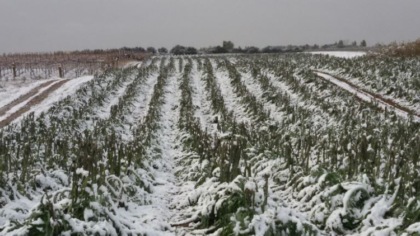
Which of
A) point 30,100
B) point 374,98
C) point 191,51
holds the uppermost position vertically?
point 191,51

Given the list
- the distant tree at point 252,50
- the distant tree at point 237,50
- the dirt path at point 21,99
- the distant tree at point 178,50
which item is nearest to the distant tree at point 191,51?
the distant tree at point 178,50

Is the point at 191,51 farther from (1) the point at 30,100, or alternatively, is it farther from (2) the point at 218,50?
(1) the point at 30,100

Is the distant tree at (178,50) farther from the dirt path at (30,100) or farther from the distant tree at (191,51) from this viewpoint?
the dirt path at (30,100)

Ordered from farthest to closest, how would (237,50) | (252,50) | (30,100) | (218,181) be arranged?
(237,50), (252,50), (30,100), (218,181)

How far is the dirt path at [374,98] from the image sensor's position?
12.9 m

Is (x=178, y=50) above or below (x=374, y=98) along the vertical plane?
above

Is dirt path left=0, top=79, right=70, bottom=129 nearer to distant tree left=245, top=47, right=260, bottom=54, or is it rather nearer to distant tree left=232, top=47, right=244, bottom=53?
distant tree left=245, top=47, right=260, bottom=54

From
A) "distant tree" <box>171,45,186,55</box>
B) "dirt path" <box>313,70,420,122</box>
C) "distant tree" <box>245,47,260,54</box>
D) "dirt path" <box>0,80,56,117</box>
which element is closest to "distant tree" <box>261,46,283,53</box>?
"distant tree" <box>245,47,260,54</box>

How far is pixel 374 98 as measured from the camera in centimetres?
1359

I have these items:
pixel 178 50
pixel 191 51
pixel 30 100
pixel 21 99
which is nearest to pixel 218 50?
pixel 191 51

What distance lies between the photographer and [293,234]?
4625 mm

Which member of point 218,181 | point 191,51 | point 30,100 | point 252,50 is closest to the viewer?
point 218,181

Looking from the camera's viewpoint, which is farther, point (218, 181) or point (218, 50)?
point (218, 50)

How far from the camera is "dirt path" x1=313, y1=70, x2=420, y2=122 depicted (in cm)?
1294
